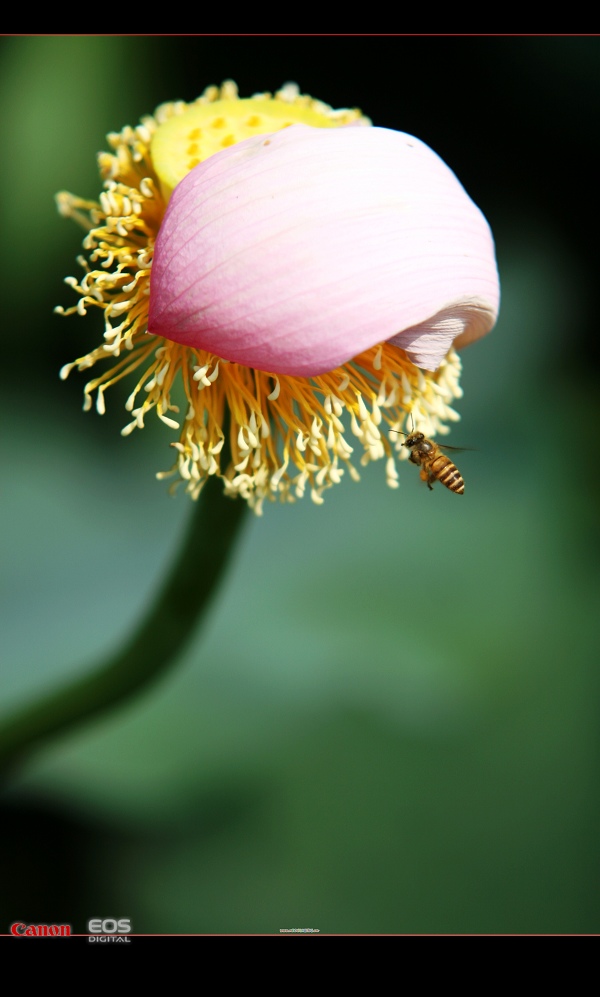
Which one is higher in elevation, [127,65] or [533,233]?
[127,65]

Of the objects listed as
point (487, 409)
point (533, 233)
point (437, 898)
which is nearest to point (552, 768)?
point (437, 898)

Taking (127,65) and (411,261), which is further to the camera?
(127,65)

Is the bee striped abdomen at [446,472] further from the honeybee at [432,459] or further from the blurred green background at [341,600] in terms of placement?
the blurred green background at [341,600]

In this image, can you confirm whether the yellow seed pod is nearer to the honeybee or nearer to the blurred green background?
the honeybee

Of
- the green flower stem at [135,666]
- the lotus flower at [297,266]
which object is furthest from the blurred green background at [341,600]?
the lotus flower at [297,266]

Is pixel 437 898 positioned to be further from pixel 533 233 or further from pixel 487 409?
pixel 533 233

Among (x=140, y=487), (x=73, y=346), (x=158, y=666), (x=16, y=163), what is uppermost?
(x=16, y=163)

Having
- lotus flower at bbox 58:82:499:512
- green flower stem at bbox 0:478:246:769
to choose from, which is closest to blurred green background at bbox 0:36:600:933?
green flower stem at bbox 0:478:246:769

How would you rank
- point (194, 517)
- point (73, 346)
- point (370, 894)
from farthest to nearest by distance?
point (73, 346) → point (370, 894) → point (194, 517)
